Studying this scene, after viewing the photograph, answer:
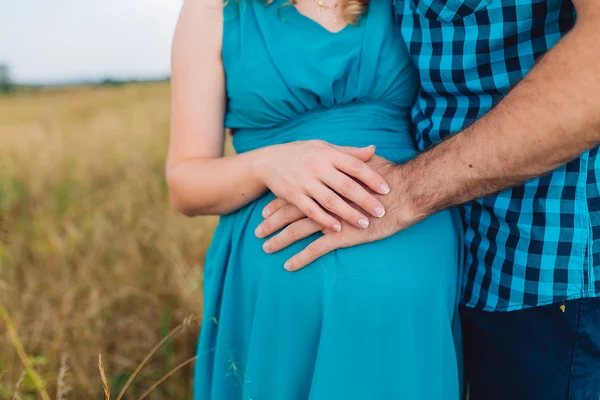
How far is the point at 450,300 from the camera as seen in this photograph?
4.68 feet

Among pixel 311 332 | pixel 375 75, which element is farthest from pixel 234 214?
pixel 375 75

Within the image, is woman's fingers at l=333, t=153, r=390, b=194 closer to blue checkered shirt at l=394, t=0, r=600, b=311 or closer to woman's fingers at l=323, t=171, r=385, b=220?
woman's fingers at l=323, t=171, r=385, b=220

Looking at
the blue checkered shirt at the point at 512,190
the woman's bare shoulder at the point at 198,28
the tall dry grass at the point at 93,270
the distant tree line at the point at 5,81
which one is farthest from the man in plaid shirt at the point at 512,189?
the distant tree line at the point at 5,81

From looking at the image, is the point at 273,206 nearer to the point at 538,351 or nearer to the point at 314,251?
the point at 314,251

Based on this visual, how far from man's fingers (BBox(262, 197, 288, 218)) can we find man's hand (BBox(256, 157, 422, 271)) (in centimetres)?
4

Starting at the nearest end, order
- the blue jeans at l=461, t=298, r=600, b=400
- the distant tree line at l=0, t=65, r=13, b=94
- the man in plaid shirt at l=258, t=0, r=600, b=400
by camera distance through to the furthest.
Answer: the man in plaid shirt at l=258, t=0, r=600, b=400
the blue jeans at l=461, t=298, r=600, b=400
the distant tree line at l=0, t=65, r=13, b=94

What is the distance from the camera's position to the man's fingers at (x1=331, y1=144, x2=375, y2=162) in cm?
138

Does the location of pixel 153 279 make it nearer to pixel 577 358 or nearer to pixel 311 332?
pixel 311 332

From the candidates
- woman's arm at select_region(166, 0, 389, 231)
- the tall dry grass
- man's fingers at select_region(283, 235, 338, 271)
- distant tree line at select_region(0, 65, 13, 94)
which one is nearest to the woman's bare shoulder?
woman's arm at select_region(166, 0, 389, 231)

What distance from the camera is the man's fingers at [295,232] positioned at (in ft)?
4.52

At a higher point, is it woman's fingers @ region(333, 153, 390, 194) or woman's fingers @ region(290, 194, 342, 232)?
woman's fingers @ region(333, 153, 390, 194)

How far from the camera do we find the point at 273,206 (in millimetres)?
1449

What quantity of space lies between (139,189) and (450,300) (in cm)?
334

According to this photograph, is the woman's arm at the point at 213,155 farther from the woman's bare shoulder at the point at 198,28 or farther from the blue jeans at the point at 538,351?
the blue jeans at the point at 538,351
